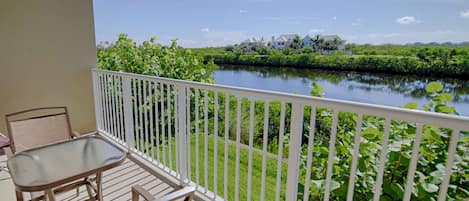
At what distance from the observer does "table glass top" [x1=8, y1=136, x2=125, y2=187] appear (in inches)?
58.7

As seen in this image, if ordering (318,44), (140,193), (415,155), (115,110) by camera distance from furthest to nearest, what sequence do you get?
(318,44), (115,110), (140,193), (415,155)

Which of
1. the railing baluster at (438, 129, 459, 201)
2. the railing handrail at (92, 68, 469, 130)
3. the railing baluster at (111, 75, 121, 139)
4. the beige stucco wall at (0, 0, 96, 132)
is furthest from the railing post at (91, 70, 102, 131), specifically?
the railing baluster at (438, 129, 459, 201)

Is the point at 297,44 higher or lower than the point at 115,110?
higher

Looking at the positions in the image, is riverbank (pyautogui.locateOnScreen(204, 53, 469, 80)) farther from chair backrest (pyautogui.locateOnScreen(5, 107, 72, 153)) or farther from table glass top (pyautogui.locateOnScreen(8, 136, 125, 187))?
chair backrest (pyautogui.locateOnScreen(5, 107, 72, 153))

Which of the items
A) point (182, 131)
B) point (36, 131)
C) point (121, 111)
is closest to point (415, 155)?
point (182, 131)

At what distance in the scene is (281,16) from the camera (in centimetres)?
1080

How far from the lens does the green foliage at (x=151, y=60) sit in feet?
22.8

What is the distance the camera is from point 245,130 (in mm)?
5461

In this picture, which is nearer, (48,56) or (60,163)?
(60,163)

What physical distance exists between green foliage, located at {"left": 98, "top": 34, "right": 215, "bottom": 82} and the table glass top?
5.23 m

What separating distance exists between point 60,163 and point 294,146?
1.47 meters

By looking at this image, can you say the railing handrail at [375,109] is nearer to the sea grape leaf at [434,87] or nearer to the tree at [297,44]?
the sea grape leaf at [434,87]

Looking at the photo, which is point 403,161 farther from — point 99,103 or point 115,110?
point 99,103

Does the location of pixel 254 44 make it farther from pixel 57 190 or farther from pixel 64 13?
pixel 57 190
